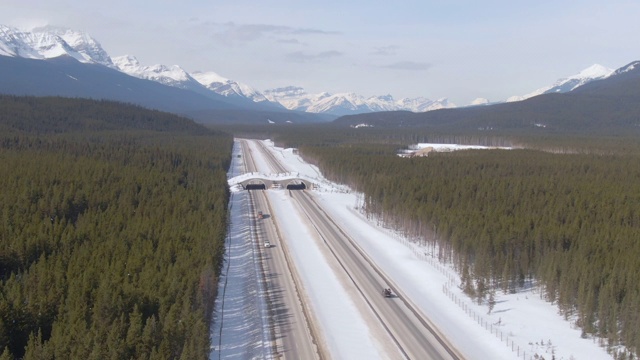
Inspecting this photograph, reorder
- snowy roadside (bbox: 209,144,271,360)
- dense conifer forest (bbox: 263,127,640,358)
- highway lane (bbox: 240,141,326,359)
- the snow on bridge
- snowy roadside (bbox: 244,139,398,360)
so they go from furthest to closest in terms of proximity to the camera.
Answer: the snow on bridge → dense conifer forest (bbox: 263,127,640,358) → snowy roadside (bbox: 244,139,398,360) → highway lane (bbox: 240,141,326,359) → snowy roadside (bbox: 209,144,271,360)

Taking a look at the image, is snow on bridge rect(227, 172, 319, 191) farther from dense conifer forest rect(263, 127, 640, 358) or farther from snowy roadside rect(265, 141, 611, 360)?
snowy roadside rect(265, 141, 611, 360)

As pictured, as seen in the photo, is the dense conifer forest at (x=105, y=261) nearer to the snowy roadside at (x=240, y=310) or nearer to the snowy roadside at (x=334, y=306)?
the snowy roadside at (x=240, y=310)

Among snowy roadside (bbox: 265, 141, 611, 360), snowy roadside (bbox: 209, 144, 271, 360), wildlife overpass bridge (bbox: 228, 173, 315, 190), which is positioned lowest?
snowy roadside (bbox: 265, 141, 611, 360)

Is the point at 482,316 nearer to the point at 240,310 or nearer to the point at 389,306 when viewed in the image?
the point at 389,306

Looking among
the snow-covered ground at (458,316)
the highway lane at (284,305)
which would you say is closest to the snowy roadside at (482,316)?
the snow-covered ground at (458,316)

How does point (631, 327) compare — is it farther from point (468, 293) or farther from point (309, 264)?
point (309, 264)

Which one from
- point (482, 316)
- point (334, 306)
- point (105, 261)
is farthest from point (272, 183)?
point (482, 316)

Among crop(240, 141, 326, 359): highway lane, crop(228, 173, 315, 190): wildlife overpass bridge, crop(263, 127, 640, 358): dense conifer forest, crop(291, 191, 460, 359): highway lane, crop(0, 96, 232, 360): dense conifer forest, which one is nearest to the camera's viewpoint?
crop(0, 96, 232, 360): dense conifer forest

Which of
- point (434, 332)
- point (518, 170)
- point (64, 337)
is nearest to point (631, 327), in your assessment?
point (434, 332)

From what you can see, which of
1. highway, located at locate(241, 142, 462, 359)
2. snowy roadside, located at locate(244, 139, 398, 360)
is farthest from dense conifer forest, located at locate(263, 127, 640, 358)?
snowy roadside, located at locate(244, 139, 398, 360)

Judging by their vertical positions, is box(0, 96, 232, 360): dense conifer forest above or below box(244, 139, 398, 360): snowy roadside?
above
